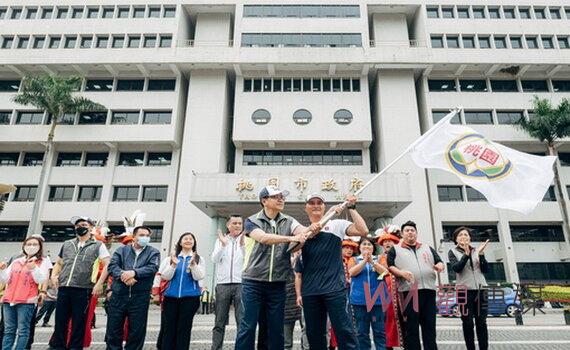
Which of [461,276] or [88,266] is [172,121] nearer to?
[88,266]

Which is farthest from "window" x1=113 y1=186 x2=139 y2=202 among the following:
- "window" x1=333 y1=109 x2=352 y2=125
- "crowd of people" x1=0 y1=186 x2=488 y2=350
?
"crowd of people" x1=0 y1=186 x2=488 y2=350

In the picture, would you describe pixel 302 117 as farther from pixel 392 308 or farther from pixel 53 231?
pixel 392 308

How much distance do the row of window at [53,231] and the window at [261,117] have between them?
9967mm

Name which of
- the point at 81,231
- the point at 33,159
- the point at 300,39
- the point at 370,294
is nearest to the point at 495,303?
the point at 370,294

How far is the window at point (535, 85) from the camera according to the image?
27.3 metres

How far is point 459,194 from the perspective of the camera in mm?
25547

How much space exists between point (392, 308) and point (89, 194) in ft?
84.2

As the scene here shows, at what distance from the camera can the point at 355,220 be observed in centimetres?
361

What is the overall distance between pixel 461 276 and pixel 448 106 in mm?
23684

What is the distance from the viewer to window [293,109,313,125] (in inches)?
1006

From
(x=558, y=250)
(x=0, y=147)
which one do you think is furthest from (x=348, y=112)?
(x=0, y=147)

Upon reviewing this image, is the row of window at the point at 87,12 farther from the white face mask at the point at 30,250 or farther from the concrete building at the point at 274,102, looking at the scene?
the white face mask at the point at 30,250

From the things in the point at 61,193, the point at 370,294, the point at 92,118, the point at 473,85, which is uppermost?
the point at 473,85

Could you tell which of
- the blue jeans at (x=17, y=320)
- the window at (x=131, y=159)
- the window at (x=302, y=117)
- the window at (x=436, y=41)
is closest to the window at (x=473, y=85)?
the window at (x=436, y=41)
